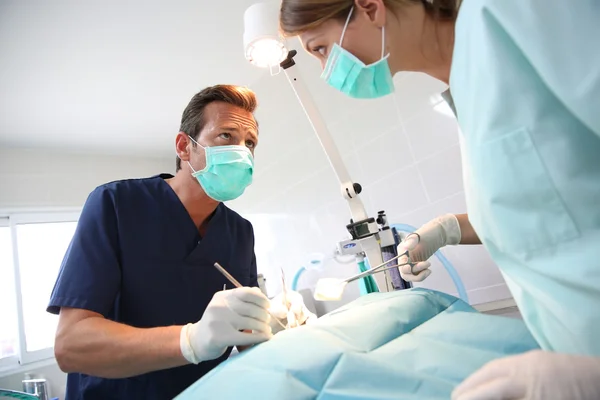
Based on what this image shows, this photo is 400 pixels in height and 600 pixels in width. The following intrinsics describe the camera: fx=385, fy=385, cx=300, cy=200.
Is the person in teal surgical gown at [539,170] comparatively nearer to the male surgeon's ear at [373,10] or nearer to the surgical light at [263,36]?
the male surgeon's ear at [373,10]

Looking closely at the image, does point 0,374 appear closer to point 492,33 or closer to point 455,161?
point 455,161

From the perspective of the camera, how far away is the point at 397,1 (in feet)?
2.73

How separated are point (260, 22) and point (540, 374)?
1.17 meters

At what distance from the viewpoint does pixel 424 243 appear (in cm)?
121

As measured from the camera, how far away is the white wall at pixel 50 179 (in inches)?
105

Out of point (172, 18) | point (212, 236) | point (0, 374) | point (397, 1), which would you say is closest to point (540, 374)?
point (397, 1)

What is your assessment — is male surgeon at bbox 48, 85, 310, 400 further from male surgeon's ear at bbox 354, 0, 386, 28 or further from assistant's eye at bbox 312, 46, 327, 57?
male surgeon's ear at bbox 354, 0, 386, 28

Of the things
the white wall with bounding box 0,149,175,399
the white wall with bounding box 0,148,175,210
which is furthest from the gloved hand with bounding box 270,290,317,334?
the white wall with bounding box 0,148,175,210

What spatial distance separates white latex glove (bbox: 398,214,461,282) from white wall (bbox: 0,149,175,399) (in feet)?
8.81

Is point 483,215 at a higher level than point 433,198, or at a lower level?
lower

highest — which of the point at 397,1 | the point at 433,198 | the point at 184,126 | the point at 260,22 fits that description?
the point at 260,22

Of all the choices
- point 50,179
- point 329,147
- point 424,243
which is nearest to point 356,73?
point 329,147

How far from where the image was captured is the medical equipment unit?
4.05 feet

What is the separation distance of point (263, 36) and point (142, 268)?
32.7 inches
